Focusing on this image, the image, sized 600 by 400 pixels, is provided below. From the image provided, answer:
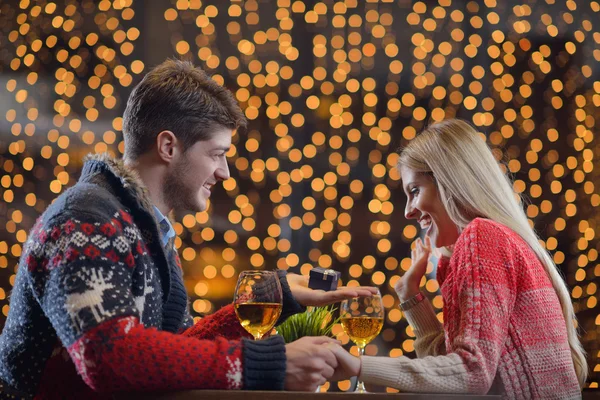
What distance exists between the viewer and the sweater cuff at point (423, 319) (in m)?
1.73

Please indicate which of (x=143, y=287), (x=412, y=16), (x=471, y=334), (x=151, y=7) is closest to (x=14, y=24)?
(x=151, y=7)

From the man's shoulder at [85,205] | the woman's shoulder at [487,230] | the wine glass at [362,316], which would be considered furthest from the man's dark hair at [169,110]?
the woman's shoulder at [487,230]

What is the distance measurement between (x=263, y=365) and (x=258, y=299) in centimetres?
23

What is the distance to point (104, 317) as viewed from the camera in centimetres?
101

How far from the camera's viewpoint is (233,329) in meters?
1.56

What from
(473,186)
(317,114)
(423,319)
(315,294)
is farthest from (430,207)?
(317,114)

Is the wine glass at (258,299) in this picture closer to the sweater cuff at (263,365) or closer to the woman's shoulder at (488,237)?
the sweater cuff at (263,365)

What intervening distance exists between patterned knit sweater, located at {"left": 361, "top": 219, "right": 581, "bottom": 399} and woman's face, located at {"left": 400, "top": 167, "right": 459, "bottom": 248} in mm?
240

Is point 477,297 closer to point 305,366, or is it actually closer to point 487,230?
point 487,230

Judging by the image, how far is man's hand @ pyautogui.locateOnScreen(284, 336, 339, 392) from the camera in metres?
1.08

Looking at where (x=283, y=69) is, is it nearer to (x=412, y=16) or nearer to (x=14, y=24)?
(x=412, y=16)

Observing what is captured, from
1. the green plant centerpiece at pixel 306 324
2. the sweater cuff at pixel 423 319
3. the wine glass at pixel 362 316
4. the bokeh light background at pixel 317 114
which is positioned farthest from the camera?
the bokeh light background at pixel 317 114

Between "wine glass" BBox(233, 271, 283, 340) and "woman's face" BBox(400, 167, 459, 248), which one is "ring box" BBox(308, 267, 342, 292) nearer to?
"wine glass" BBox(233, 271, 283, 340)

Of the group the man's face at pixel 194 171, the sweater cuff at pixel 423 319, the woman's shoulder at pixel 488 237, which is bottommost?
the sweater cuff at pixel 423 319
